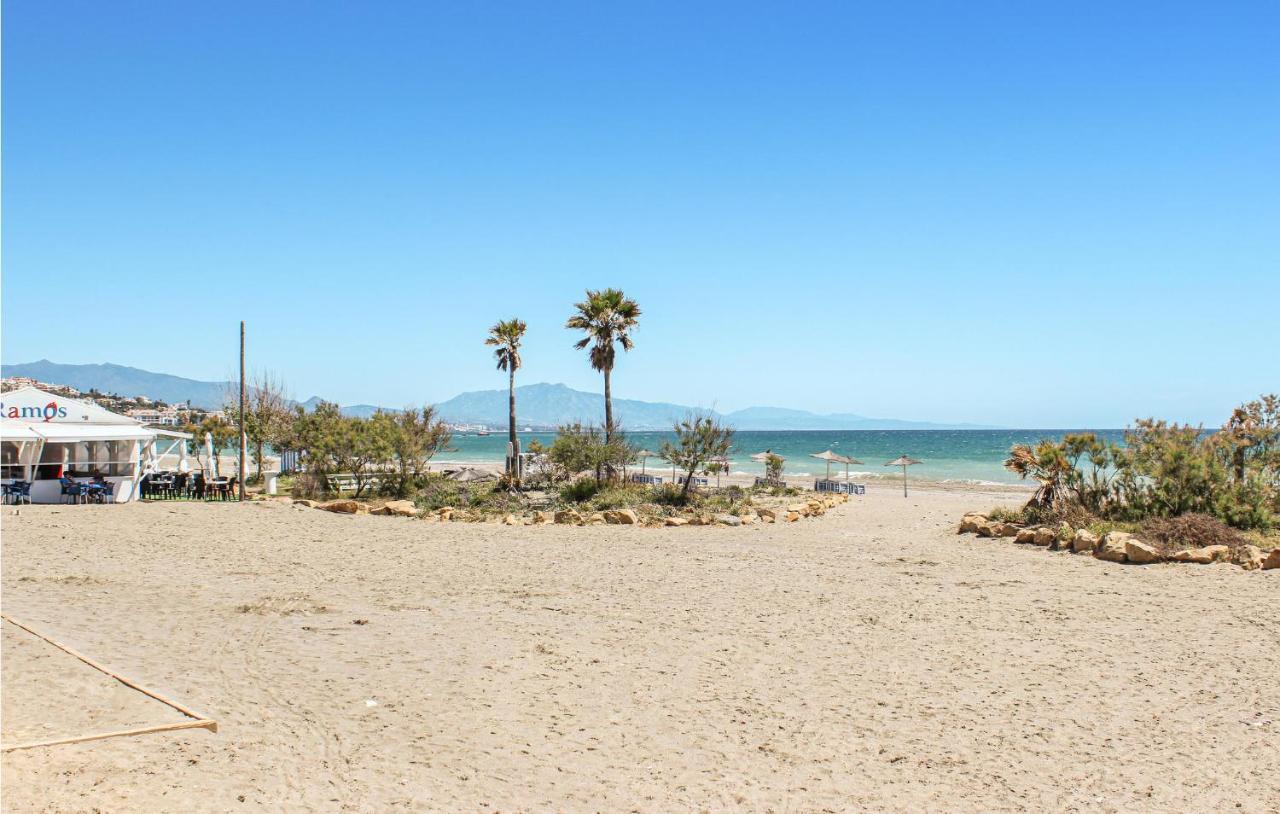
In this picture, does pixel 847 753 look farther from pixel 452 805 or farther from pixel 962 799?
pixel 452 805

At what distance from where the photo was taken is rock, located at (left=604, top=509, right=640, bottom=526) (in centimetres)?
2058

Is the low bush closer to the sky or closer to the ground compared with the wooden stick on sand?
closer to the sky

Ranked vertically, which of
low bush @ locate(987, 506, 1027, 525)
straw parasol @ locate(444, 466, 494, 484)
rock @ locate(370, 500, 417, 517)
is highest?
straw parasol @ locate(444, 466, 494, 484)

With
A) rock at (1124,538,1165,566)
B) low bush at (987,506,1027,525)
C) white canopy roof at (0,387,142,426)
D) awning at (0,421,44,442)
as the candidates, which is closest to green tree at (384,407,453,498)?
white canopy roof at (0,387,142,426)

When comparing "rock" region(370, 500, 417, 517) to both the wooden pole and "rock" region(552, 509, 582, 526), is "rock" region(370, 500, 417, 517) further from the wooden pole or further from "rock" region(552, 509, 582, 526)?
the wooden pole

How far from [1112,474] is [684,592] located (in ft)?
38.3

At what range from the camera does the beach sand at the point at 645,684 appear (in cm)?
575

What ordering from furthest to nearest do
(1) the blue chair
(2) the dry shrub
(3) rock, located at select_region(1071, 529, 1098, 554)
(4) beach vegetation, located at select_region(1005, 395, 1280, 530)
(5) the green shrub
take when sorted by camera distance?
(5) the green shrub → (1) the blue chair → (4) beach vegetation, located at select_region(1005, 395, 1280, 530) → (3) rock, located at select_region(1071, 529, 1098, 554) → (2) the dry shrub

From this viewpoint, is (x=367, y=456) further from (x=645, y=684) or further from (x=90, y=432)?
(x=645, y=684)

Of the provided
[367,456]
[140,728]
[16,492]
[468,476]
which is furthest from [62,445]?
[140,728]

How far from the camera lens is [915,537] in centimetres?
1855

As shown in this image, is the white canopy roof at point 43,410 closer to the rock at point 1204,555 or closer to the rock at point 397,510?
the rock at point 397,510

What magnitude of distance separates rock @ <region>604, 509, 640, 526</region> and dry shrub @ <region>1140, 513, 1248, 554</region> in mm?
10473

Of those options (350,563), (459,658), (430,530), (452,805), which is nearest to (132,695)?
(459,658)
